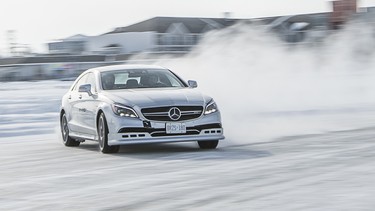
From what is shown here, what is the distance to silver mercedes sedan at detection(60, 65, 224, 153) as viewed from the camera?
41.6 ft

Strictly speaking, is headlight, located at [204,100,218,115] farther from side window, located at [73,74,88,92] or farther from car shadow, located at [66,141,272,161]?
side window, located at [73,74,88,92]

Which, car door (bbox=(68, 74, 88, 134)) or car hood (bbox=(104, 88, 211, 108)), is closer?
car hood (bbox=(104, 88, 211, 108))

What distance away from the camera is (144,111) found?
12.7m

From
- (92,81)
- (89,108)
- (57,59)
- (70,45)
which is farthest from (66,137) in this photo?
(70,45)

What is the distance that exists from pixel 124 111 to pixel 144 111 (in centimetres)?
30

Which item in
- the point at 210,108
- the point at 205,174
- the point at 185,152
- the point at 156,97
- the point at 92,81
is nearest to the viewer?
the point at 205,174

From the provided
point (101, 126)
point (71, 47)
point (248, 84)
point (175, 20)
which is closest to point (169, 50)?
point (175, 20)

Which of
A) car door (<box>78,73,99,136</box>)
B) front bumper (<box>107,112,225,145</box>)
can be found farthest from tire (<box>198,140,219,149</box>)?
car door (<box>78,73,99,136</box>)

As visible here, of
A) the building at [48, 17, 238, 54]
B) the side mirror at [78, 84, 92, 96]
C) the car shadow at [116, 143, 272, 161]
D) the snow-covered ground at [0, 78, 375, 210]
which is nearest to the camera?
the snow-covered ground at [0, 78, 375, 210]

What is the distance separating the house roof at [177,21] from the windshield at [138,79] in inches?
3309

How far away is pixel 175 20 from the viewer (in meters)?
100

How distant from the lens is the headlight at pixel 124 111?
12.7 meters

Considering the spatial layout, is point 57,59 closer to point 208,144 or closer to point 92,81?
point 92,81

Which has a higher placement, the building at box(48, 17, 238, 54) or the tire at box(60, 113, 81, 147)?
the tire at box(60, 113, 81, 147)
